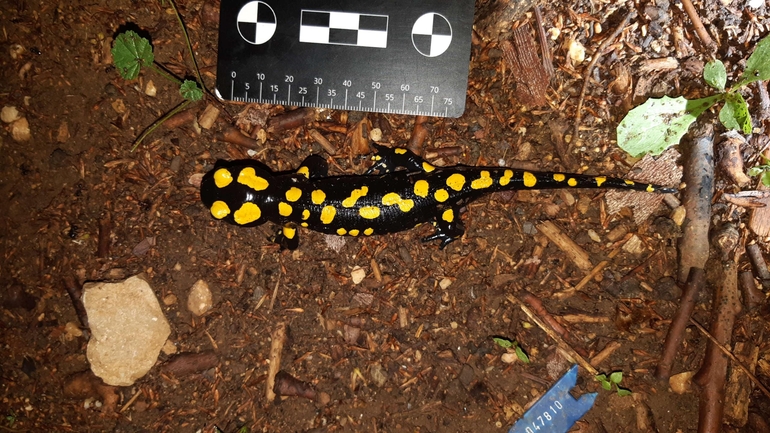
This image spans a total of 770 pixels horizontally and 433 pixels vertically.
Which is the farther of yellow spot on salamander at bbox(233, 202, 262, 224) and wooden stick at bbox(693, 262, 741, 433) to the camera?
wooden stick at bbox(693, 262, 741, 433)

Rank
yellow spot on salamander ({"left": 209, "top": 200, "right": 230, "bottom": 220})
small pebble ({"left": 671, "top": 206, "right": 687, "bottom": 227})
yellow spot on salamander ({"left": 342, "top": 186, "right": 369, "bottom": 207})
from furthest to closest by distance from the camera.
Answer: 1. small pebble ({"left": 671, "top": 206, "right": 687, "bottom": 227})
2. yellow spot on salamander ({"left": 342, "top": 186, "right": 369, "bottom": 207})
3. yellow spot on salamander ({"left": 209, "top": 200, "right": 230, "bottom": 220})

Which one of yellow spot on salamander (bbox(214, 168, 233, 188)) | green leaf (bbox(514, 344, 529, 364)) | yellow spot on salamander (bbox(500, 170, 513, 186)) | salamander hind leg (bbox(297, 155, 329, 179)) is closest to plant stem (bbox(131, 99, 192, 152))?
yellow spot on salamander (bbox(214, 168, 233, 188))

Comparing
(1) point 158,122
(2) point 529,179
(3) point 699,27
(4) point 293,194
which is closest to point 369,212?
(4) point 293,194

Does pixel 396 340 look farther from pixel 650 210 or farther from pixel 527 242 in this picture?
pixel 650 210

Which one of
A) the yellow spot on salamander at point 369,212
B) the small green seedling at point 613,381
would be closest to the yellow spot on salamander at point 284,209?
the yellow spot on salamander at point 369,212

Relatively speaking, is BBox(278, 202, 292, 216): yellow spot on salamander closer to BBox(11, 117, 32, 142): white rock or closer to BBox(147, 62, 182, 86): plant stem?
BBox(147, 62, 182, 86): plant stem

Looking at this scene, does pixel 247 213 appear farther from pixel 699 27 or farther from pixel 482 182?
pixel 699 27

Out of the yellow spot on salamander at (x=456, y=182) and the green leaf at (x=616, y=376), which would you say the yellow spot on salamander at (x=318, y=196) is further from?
the green leaf at (x=616, y=376)

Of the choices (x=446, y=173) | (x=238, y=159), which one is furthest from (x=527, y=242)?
(x=238, y=159)
